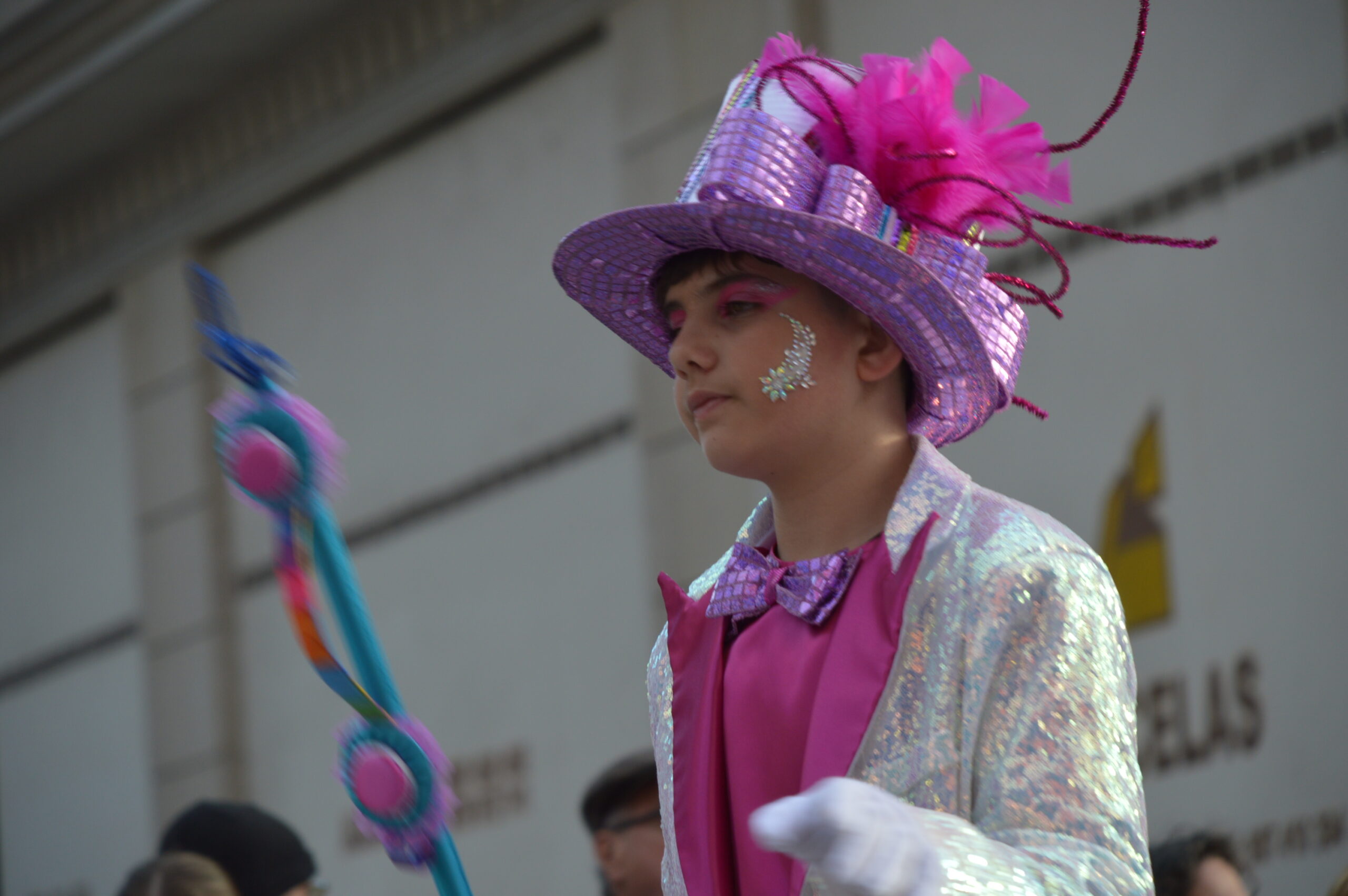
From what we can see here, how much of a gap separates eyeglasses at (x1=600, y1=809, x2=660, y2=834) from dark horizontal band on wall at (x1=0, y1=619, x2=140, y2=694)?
5.35 m

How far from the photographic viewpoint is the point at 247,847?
3387 mm

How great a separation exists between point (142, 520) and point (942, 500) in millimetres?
7213

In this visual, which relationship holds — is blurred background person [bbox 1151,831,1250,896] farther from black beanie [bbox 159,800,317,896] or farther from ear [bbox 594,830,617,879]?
black beanie [bbox 159,800,317,896]

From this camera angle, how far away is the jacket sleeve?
4.49ft

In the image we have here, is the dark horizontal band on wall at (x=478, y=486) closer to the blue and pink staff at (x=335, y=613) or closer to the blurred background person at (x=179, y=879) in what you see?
the blurred background person at (x=179, y=879)

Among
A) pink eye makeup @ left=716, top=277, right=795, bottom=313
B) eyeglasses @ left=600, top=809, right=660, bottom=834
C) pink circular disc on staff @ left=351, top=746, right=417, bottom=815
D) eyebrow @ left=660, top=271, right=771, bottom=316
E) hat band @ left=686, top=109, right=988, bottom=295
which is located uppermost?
hat band @ left=686, top=109, right=988, bottom=295

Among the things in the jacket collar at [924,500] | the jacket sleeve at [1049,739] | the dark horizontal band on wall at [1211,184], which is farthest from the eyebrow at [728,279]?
the dark horizontal band on wall at [1211,184]

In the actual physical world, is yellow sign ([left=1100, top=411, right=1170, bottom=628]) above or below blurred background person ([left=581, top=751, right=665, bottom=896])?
above

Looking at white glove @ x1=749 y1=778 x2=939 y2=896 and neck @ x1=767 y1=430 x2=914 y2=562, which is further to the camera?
neck @ x1=767 y1=430 x2=914 y2=562

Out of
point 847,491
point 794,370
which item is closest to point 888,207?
point 794,370

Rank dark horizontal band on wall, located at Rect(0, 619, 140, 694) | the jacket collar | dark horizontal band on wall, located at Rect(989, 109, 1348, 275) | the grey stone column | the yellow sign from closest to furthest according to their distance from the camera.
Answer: the jacket collar → dark horizontal band on wall, located at Rect(989, 109, 1348, 275) → the yellow sign → the grey stone column → dark horizontal band on wall, located at Rect(0, 619, 140, 694)

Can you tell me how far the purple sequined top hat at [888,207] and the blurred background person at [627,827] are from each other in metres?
1.84

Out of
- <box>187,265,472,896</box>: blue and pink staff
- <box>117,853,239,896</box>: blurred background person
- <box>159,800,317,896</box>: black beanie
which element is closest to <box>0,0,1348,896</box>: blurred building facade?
<box>159,800,317,896</box>: black beanie

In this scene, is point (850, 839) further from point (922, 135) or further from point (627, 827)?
point (627, 827)
